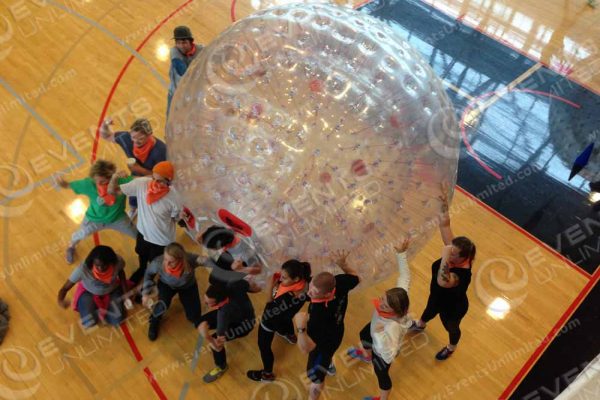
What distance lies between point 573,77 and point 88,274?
234 inches

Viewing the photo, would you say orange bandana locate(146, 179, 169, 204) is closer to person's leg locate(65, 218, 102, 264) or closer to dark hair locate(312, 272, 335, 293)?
person's leg locate(65, 218, 102, 264)

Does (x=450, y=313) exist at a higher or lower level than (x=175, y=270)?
higher

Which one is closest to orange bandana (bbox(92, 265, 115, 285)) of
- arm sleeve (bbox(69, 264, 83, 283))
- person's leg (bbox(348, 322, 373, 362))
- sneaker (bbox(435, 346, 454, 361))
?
arm sleeve (bbox(69, 264, 83, 283))

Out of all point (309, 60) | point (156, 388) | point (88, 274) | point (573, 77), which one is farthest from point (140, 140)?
point (573, 77)

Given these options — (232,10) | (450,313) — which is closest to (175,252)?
(450,313)

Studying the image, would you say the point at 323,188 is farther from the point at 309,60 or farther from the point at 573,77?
the point at 573,77

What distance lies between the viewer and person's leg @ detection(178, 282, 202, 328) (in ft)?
13.4

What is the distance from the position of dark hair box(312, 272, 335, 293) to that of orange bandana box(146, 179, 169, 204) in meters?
1.34

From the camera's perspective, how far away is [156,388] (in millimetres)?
4059

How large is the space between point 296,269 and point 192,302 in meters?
1.27

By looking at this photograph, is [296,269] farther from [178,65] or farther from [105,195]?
[178,65]

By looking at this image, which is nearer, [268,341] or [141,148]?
[268,341]

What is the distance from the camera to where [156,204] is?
3928 millimetres

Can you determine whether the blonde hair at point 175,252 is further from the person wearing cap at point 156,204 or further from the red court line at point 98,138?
the red court line at point 98,138
